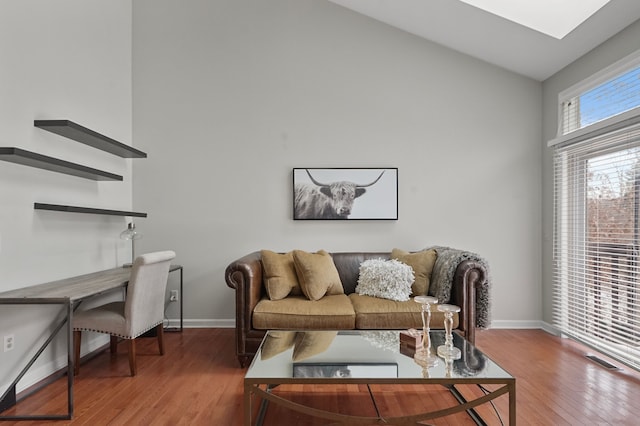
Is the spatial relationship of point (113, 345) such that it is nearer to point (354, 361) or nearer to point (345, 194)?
point (354, 361)

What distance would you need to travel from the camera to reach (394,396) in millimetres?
2438

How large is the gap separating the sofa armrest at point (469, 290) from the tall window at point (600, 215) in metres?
1.06

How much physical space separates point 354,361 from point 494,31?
10.1 feet

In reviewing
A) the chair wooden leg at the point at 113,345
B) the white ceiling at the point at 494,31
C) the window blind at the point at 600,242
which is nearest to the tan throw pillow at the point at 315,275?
the chair wooden leg at the point at 113,345

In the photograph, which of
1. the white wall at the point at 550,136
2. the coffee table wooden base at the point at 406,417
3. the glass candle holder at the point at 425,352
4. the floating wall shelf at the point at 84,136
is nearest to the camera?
the coffee table wooden base at the point at 406,417

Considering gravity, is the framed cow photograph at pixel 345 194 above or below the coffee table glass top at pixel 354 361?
above

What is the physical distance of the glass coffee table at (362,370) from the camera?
1.77 metres

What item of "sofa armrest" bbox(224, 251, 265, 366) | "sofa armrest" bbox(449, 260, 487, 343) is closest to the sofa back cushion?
"sofa armrest" bbox(449, 260, 487, 343)

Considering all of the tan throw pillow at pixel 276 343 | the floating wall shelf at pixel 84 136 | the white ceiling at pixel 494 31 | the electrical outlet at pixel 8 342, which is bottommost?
the electrical outlet at pixel 8 342

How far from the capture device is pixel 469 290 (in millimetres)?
3014

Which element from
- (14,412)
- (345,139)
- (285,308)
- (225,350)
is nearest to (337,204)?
(345,139)

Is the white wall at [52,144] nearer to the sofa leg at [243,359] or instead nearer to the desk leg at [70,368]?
the desk leg at [70,368]

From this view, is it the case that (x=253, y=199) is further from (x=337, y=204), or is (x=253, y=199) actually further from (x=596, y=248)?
(x=596, y=248)

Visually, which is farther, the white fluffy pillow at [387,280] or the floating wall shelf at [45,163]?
the white fluffy pillow at [387,280]
